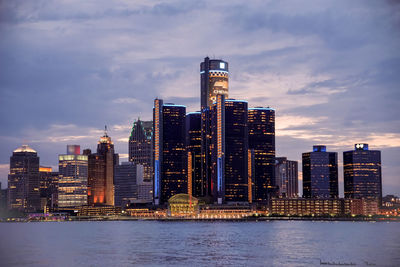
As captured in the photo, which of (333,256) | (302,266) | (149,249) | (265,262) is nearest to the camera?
(302,266)

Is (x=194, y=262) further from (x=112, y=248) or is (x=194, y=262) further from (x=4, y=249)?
(x=4, y=249)

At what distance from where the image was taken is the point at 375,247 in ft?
470

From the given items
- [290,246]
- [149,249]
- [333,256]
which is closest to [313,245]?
[290,246]

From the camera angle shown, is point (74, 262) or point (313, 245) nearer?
point (74, 262)

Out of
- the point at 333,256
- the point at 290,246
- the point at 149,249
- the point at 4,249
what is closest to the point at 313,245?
the point at 290,246

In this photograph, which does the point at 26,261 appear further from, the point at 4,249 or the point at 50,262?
the point at 4,249

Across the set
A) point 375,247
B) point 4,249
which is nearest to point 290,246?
point 375,247

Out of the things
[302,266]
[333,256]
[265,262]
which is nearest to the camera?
[302,266]

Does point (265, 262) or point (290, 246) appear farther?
point (290, 246)

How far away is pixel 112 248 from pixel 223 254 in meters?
32.5

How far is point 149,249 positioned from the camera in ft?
468

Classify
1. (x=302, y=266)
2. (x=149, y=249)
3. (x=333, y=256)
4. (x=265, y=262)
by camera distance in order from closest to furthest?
(x=302, y=266) < (x=265, y=262) < (x=333, y=256) < (x=149, y=249)

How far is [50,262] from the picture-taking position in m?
114

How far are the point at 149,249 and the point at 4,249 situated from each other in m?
33.3
